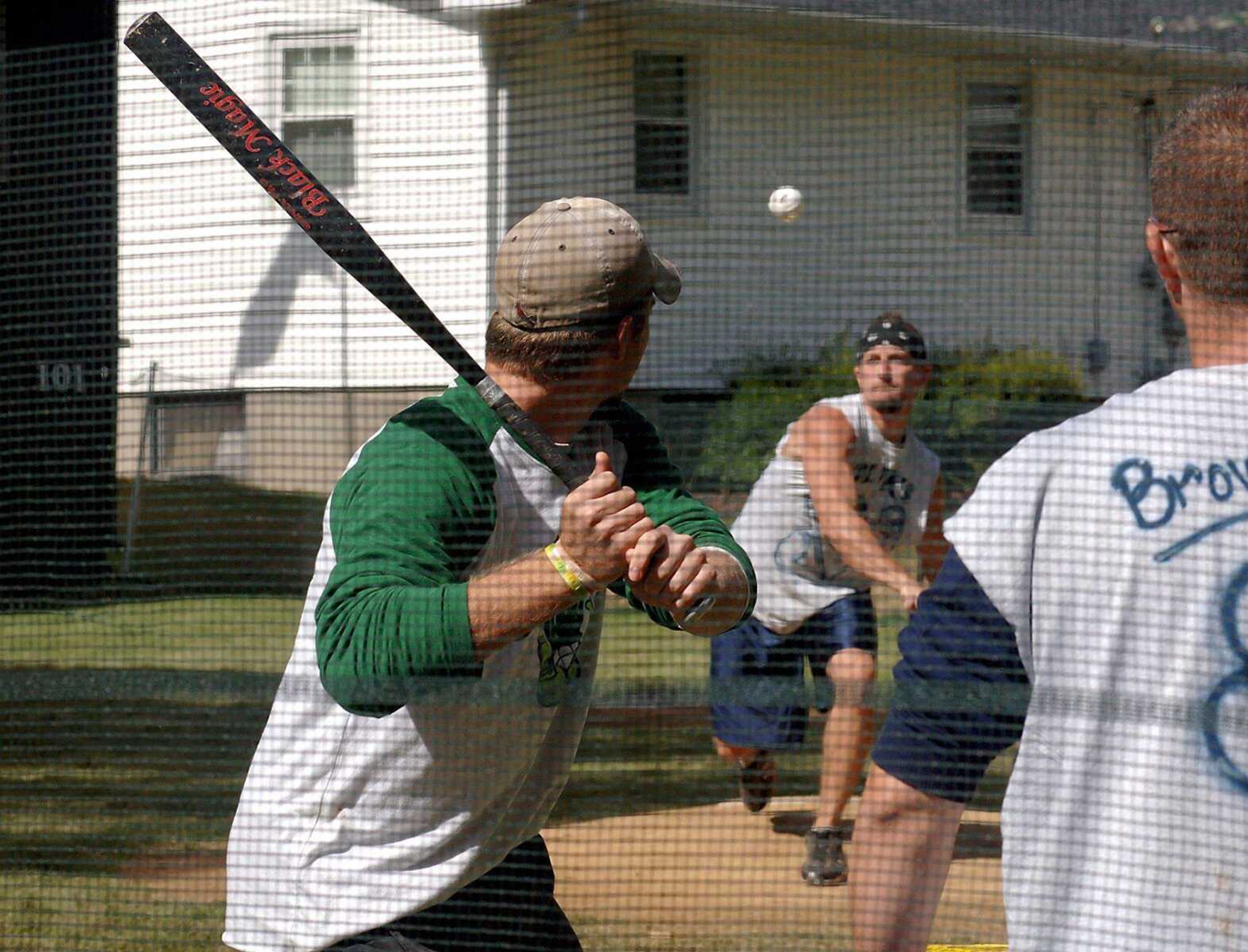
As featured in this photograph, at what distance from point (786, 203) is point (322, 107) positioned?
1.99 metres

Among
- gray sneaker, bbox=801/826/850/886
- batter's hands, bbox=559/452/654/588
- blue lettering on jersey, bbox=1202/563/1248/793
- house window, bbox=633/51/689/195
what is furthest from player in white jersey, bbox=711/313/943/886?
blue lettering on jersey, bbox=1202/563/1248/793

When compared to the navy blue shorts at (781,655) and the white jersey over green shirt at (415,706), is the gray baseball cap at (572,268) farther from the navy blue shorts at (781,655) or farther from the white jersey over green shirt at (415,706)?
the navy blue shorts at (781,655)

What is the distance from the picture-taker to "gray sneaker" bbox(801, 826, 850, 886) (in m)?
4.39

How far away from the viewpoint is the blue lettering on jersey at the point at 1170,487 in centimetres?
161

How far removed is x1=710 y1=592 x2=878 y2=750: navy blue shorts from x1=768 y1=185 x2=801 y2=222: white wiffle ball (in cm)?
156

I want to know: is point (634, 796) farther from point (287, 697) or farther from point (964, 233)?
point (287, 697)

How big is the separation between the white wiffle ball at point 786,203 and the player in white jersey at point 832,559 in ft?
1.51

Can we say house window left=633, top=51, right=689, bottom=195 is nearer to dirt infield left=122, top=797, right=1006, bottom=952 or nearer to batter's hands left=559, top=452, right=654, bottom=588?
dirt infield left=122, top=797, right=1006, bottom=952

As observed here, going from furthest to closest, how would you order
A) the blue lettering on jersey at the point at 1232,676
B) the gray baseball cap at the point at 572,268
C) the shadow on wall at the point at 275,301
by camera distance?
the shadow on wall at the point at 275,301
the gray baseball cap at the point at 572,268
the blue lettering on jersey at the point at 1232,676

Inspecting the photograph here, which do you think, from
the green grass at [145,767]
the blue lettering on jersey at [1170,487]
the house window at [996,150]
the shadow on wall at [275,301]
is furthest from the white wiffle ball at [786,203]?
the shadow on wall at [275,301]

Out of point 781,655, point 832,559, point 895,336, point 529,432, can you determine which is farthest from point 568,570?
point 781,655

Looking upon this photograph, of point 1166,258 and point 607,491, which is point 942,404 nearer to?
point 1166,258

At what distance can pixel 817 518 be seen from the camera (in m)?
4.67

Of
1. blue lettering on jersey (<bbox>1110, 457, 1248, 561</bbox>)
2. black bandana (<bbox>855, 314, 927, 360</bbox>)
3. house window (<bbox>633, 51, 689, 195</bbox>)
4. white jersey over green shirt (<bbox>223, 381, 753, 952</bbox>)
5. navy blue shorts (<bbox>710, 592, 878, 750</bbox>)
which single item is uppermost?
house window (<bbox>633, 51, 689, 195</bbox>)
